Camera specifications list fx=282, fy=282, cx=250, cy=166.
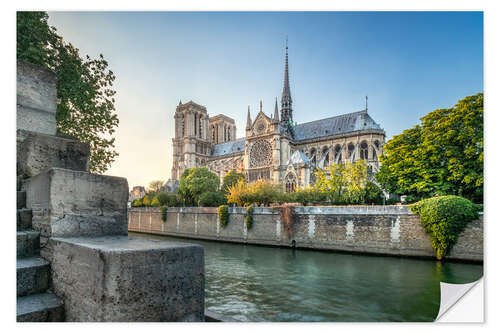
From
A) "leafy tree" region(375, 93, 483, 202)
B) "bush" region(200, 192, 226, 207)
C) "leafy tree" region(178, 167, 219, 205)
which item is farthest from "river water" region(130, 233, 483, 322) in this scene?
"leafy tree" region(178, 167, 219, 205)

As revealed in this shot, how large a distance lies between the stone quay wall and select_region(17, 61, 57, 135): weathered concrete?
13818 millimetres

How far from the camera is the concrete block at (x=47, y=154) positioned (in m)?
2.97

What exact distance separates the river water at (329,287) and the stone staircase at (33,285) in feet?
12.2

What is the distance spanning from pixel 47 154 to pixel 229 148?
56449 millimetres

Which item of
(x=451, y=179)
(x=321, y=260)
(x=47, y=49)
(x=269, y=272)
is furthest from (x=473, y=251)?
(x=47, y=49)

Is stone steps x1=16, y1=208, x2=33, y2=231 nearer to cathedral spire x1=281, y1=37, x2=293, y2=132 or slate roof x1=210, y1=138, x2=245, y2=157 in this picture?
cathedral spire x1=281, y1=37, x2=293, y2=132

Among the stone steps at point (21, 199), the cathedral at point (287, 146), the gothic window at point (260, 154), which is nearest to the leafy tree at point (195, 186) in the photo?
the cathedral at point (287, 146)

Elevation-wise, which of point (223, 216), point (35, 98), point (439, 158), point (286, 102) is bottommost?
point (223, 216)

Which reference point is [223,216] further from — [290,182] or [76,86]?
[290,182]

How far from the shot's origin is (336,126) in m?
46.4

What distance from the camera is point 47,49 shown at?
19.9 feet

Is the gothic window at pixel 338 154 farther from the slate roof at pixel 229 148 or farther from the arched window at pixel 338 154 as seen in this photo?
the slate roof at pixel 229 148

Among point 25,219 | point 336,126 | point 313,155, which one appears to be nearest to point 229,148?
point 313,155
